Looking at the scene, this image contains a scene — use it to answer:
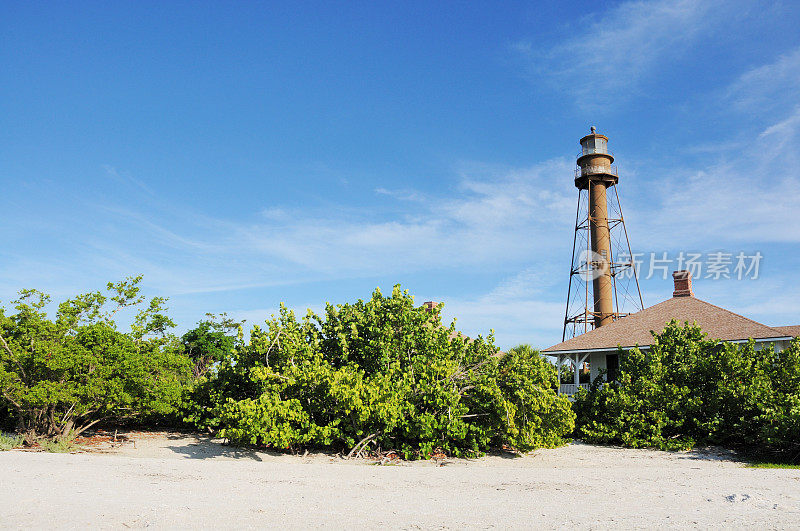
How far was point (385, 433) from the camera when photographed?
12289mm

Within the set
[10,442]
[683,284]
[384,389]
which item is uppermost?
[683,284]

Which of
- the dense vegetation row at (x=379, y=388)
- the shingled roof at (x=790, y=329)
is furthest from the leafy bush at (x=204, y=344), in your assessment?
the shingled roof at (x=790, y=329)

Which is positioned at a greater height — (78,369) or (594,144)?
(594,144)

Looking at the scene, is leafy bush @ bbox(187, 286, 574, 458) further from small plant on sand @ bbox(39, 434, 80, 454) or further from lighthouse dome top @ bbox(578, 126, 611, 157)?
lighthouse dome top @ bbox(578, 126, 611, 157)

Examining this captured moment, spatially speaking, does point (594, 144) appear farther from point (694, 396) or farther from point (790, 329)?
point (694, 396)

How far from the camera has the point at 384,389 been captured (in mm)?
11750

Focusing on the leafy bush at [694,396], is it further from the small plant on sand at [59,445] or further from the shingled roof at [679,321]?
the small plant on sand at [59,445]

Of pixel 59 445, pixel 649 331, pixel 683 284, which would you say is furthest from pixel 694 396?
pixel 59 445

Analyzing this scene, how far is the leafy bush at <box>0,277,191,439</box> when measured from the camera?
12617 mm

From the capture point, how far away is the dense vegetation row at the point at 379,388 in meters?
12.0

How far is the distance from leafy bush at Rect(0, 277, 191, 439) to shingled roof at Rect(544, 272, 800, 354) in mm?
14809

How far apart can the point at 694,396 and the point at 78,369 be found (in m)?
15.7

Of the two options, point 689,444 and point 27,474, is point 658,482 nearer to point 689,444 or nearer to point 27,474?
point 689,444

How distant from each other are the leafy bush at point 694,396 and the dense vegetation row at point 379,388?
4cm
